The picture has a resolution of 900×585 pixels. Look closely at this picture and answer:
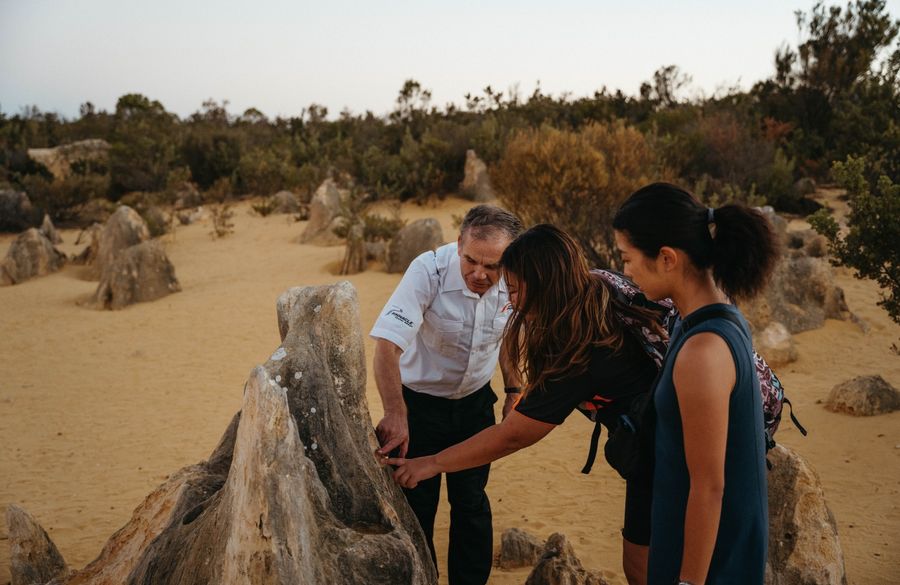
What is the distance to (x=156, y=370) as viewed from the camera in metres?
8.16

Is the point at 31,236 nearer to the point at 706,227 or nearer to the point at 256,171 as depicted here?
the point at 256,171

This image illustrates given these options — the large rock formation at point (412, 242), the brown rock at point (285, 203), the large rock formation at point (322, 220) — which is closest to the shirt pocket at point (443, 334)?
the large rock formation at point (412, 242)

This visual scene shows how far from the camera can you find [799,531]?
297 cm

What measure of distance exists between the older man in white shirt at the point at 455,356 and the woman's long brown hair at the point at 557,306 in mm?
703

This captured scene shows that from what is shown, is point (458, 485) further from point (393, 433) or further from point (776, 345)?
point (776, 345)

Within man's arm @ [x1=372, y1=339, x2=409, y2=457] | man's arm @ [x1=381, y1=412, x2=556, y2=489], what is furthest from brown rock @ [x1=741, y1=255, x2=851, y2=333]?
man's arm @ [x1=381, y1=412, x2=556, y2=489]

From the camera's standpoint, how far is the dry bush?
32.0 ft

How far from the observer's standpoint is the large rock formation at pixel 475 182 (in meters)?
16.5

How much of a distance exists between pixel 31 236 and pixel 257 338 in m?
6.15

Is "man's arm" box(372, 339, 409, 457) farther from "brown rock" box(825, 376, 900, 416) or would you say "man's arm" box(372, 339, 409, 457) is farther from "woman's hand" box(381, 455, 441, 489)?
"brown rock" box(825, 376, 900, 416)

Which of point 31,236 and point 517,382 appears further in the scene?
point 31,236

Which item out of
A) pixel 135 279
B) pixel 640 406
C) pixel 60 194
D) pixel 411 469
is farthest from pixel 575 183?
pixel 60 194

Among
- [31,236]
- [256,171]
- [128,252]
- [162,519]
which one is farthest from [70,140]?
[162,519]

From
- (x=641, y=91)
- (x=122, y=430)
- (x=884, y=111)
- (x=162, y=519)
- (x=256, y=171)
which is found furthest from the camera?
(x=641, y=91)
